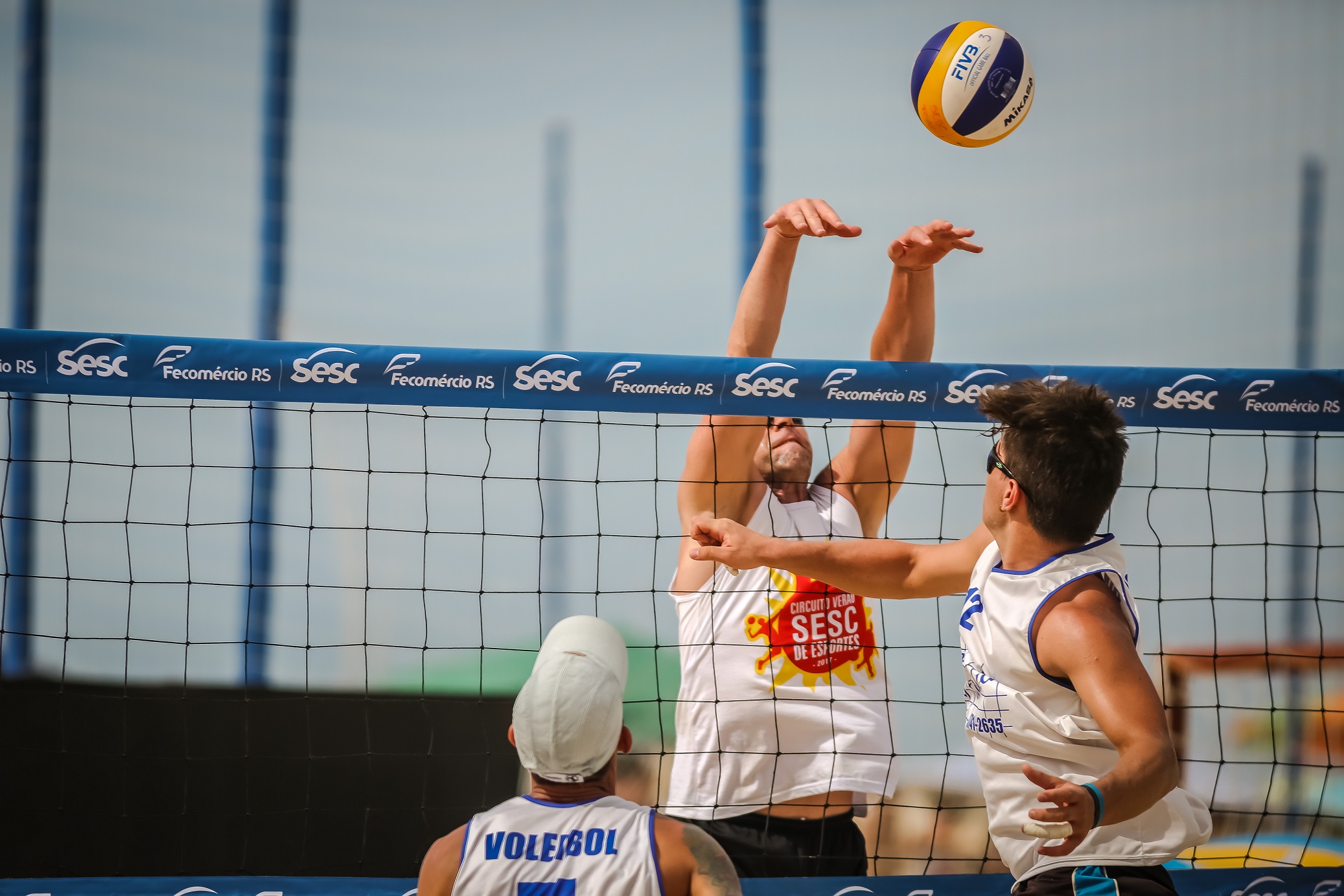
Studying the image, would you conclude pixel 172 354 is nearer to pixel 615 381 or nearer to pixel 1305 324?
pixel 615 381

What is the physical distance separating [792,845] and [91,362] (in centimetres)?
255

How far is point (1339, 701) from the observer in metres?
7.71

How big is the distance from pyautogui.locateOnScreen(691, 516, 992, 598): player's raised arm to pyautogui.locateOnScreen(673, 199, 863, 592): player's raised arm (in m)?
0.80

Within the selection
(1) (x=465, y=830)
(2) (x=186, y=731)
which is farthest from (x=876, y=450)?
(2) (x=186, y=731)

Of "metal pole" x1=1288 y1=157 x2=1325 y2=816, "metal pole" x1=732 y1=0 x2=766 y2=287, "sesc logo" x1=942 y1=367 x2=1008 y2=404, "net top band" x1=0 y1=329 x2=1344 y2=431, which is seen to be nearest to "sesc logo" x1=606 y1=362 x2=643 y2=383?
"net top band" x1=0 y1=329 x2=1344 y2=431

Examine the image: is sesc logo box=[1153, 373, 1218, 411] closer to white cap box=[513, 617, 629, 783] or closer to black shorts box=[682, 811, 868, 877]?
black shorts box=[682, 811, 868, 877]

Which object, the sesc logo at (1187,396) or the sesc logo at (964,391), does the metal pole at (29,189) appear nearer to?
the sesc logo at (964,391)

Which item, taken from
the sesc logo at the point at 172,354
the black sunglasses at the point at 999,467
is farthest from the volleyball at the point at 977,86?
the sesc logo at the point at 172,354

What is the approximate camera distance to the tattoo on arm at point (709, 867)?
5.60 ft

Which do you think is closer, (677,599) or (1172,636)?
(677,599)

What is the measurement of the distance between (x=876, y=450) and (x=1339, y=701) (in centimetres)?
635

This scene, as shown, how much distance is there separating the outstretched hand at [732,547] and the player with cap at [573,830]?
2.31ft

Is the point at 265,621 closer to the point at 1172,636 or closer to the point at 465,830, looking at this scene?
the point at 465,830

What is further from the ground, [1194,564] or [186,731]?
[1194,564]
